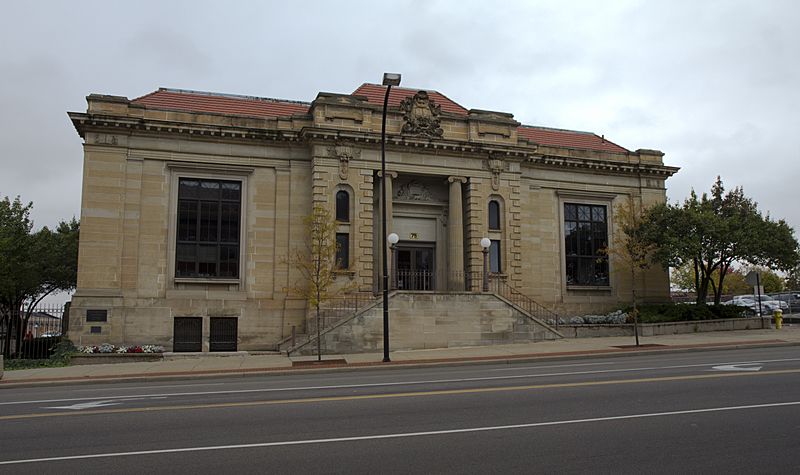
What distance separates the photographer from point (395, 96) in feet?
107

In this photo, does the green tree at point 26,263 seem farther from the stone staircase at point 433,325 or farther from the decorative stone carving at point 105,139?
the stone staircase at point 433,325

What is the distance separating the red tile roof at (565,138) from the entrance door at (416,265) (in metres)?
9.57

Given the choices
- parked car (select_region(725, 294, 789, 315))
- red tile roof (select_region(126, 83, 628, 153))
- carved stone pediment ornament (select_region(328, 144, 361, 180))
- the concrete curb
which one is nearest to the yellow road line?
the concrete curb

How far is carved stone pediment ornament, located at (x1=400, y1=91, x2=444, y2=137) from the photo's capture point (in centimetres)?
2922

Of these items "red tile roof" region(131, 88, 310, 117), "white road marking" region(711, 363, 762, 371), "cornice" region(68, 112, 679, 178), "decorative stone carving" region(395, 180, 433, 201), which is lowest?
"white road marking" region(711, 363, 762, 371)

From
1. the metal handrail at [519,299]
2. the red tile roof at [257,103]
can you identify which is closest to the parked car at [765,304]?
the red tile roof at [257,103]

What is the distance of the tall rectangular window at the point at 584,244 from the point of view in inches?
1304

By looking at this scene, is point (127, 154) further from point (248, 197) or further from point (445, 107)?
point (445, 107)

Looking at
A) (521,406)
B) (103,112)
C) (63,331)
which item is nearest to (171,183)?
(103,112)

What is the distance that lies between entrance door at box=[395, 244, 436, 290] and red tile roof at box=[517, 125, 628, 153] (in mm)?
9566

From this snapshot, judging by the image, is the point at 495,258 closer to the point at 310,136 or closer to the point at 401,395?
the point at 310,136

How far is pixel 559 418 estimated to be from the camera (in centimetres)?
889

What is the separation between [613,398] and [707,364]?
681cm

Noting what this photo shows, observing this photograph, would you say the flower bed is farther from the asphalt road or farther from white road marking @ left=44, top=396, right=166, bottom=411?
white road marking @ left=44, top=396, right=166, bottom=411
